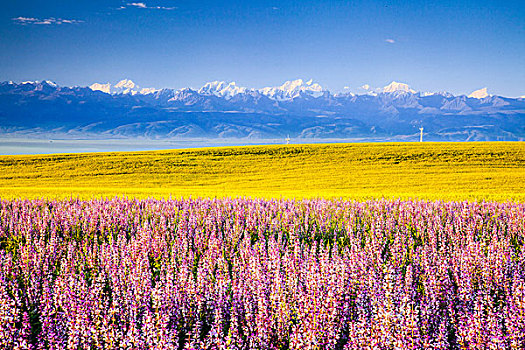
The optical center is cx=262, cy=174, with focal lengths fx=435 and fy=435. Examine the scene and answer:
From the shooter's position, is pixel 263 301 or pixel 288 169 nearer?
pixel 263 301

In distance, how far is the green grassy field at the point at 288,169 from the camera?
91.1 ft

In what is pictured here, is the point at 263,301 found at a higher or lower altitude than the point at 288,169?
higher

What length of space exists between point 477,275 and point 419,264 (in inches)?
33.4

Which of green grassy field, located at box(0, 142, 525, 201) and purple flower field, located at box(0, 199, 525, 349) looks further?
green grassy field, located at box(0, 142, 525, 201)

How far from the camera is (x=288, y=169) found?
34.8m

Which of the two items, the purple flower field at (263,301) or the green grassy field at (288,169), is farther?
the green grassy field at (288,169)

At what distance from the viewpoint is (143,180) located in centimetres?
3175

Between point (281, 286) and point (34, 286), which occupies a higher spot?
point (281, 286)

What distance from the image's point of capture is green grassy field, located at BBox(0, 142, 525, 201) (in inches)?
1094

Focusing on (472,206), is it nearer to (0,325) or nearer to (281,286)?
(281,286)

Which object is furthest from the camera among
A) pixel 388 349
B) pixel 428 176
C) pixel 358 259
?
pixel 428 176

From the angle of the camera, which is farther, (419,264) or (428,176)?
(428,176)

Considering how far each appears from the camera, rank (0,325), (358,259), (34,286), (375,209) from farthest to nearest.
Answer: (375,209) → (358,259) → (34,286) → (0,325)

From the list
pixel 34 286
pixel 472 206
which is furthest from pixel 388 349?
pixel 472 206
